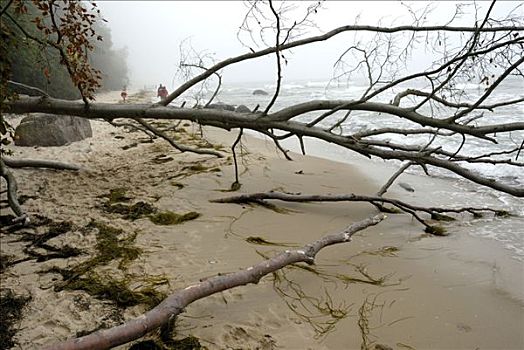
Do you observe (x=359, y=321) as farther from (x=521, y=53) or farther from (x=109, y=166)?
(x=109, y=166)

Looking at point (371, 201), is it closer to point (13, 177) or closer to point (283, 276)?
point (283, 276)

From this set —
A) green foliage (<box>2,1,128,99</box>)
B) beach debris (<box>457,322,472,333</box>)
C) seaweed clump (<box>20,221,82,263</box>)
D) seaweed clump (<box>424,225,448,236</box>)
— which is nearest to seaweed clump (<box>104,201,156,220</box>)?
seaweed clump (<box>20,221,82,263</box>)

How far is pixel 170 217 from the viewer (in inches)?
167

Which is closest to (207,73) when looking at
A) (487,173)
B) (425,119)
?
(425,119)

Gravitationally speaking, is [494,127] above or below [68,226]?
above

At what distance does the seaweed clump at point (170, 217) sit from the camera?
411 cm

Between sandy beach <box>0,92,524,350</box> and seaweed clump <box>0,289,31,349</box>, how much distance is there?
0.05m

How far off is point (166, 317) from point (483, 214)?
4292 mm

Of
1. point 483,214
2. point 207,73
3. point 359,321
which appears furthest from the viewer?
point 207,73

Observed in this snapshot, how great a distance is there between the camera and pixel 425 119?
13.6 feet

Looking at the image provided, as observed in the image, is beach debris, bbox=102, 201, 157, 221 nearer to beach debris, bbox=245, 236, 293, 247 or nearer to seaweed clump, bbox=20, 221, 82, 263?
seaweed clump, bbox=20, 221, 82, 263

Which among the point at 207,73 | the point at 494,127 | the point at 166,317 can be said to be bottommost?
the point at 166,317

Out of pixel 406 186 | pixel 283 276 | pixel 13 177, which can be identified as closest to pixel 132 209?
pixel 13 177

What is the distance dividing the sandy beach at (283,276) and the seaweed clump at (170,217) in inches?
6.2
